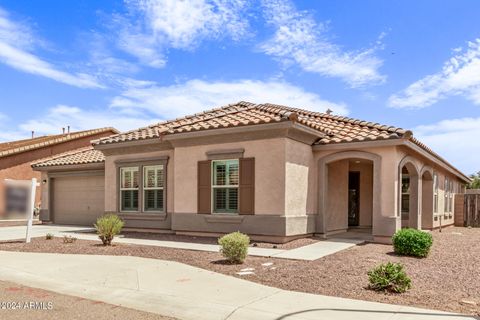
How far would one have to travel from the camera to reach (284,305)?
21.0ft

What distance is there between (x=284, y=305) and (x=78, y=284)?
13.1ft

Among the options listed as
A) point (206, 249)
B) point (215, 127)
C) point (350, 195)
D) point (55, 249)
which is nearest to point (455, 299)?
point (206, 249)

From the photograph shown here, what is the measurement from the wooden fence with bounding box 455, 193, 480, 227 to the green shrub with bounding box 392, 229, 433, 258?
49.7ft

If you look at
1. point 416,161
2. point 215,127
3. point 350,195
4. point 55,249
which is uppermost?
point 215,127

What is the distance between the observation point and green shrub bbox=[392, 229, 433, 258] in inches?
425

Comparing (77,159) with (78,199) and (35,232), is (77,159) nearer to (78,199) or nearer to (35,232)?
(78,199)

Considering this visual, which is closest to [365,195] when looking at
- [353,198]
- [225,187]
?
[353,198]

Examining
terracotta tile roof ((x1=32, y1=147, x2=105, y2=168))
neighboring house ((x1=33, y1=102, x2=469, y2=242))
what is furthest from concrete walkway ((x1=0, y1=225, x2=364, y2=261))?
terracotta tile roof ((x1=32, y1=147, x2=105, y2=168))

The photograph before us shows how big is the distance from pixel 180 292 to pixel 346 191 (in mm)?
10123

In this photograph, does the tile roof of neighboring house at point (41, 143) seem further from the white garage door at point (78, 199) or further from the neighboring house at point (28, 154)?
the white garage door at point (78, 199)

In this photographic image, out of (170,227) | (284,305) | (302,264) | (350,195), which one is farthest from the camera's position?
(350,195)

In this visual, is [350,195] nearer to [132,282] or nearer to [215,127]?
[215,127]

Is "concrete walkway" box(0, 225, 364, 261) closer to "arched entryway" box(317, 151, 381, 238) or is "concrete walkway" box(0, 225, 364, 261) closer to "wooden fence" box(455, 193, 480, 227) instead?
"arched entryway" box(317, 151, 381, 238)

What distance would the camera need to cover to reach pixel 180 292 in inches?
286
